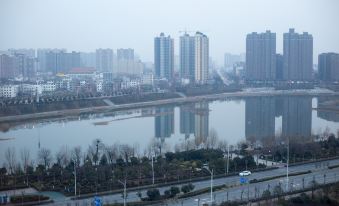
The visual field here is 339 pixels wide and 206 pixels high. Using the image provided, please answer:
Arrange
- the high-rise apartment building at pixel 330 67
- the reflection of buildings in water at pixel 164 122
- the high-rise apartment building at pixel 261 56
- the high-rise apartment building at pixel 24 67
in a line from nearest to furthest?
the reflection of buildings in water at pixel 164 122, the high-rise apartment building at pixel 24 67, the high-rise apartment building at pixel 330 67, the high-rise apartment building at pixel 261 56

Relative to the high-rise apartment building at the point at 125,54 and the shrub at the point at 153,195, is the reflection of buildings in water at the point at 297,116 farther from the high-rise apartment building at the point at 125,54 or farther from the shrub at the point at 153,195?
the high-rise apartment building at the point at 125,54

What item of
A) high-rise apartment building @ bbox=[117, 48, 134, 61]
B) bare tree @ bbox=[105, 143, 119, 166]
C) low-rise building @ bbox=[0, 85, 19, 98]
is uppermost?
high-rise apartment building @ bbox=[117, 48, 134, 61]

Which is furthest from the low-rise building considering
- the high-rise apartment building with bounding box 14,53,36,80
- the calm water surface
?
the high-rise apartment building with bounding box 14,53,36,80

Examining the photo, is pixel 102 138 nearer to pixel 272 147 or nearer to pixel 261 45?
pixel 272 147

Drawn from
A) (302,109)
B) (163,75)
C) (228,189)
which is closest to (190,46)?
(163,75)

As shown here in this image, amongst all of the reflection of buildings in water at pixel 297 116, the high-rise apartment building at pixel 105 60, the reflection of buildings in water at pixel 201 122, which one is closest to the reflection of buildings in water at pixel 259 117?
the reflection of buildings in water at pixel 297 116

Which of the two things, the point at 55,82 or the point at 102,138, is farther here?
the point at 55,82

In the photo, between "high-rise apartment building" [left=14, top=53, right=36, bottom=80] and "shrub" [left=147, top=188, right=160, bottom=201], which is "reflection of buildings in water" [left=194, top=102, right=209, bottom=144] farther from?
"high-rise apartment building" [left=14, top=53, right=36, bottom=80]
